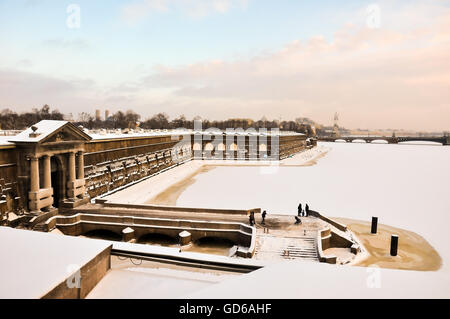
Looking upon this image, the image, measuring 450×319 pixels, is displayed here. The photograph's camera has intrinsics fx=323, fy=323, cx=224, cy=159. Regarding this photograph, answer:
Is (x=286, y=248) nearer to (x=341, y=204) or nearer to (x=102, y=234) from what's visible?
(x=102, y=234)

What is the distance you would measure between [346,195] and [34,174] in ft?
101

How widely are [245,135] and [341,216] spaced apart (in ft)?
153

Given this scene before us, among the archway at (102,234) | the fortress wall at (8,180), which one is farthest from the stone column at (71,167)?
the archway at (102,234)

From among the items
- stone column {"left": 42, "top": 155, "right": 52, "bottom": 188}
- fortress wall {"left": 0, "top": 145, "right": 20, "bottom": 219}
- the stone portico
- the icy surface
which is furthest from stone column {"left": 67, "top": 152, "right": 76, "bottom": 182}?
the icy surface

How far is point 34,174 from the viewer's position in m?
23.8

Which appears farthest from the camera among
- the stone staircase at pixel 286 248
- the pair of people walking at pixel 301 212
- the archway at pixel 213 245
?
the pair of people walking at pixel 301 212

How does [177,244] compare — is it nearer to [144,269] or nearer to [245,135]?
[144,269]

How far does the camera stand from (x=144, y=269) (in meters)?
8.76

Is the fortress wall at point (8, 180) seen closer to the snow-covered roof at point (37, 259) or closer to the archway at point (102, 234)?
the archway at point (102, 234)

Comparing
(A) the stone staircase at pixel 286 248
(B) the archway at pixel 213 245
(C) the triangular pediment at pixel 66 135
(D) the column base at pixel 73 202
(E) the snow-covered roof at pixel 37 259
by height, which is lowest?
(B) the archway at pixel 213 245

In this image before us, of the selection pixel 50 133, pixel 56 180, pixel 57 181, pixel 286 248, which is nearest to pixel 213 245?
pixel 286 248

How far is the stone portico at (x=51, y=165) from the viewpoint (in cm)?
2383

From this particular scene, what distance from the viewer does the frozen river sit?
2799cm
